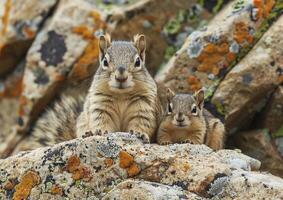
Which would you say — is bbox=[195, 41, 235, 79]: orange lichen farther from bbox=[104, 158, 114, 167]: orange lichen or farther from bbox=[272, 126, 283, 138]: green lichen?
bbox=[104, 158, 114, 167]: orange lichen

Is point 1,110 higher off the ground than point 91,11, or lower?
lower

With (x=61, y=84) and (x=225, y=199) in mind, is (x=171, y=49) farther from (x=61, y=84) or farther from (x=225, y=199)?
(x=225, y=199)

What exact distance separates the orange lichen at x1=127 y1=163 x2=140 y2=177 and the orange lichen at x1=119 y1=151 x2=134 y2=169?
0.03 metres

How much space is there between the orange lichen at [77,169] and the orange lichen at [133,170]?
0.34m

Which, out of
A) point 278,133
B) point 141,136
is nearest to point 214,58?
point 278,133

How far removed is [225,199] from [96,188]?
1.10 m

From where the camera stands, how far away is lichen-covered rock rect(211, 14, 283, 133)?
9.09 metres

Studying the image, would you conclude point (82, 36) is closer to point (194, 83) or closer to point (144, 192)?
point (194, 83)

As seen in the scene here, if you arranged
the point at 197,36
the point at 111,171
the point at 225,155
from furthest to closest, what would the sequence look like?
the point at 197,36
the point at 225,155
the point at 111,171

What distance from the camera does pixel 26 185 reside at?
6.46 metres

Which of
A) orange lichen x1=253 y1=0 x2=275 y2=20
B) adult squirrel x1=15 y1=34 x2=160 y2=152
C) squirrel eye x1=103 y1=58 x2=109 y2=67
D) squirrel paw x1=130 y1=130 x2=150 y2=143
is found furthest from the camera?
orange lichen x1=253 y1=0 x2=275 y2=20

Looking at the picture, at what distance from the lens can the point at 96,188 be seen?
632cm

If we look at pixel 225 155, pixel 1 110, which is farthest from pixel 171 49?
pixel 225 155

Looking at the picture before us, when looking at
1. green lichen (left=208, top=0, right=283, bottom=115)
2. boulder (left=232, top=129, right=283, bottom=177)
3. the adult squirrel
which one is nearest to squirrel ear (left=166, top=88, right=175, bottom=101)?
the adult squirrel
